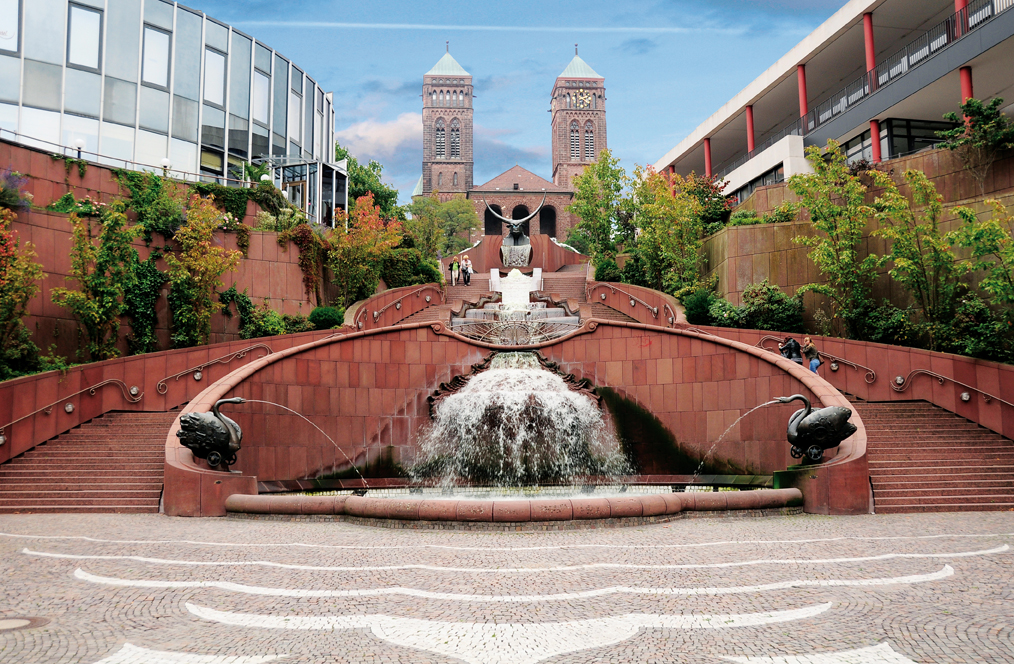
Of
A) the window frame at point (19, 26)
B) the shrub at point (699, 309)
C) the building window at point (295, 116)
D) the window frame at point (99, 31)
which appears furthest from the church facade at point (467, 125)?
the shrub at point (699, 309)

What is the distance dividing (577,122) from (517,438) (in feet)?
360

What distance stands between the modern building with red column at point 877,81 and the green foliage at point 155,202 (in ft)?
78.4

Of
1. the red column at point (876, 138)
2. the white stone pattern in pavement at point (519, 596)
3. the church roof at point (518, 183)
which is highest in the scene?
the church roof at point (518, 183)

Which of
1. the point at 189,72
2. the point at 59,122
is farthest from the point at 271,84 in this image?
the point at 59,122

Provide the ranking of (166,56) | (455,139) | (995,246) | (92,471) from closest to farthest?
(92,471) < (995,246) < (166,56) < (455,139)

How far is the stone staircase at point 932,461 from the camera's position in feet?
38.3

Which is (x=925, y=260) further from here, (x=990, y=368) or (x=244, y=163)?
(x=244, y=163)

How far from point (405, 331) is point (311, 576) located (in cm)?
1111

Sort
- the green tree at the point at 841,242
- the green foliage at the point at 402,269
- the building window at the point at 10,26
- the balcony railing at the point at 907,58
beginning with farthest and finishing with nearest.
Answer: the green foliage at the point at 402,269 < the building window at the point at 10,26 < the balcony railing at the point at 907,58 < the green tree at the point at 841,242

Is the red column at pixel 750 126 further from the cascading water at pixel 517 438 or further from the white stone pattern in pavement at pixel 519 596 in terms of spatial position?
the white stone pattern in pavement at pixel 519 596

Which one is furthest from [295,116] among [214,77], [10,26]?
[10,26]

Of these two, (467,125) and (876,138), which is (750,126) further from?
(467,125)

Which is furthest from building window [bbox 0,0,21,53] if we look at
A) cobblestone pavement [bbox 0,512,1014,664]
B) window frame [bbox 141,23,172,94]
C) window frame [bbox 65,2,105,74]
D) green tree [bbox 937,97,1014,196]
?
green tree [bbox 937,97,1014,196]

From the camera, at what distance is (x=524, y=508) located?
384 inches
